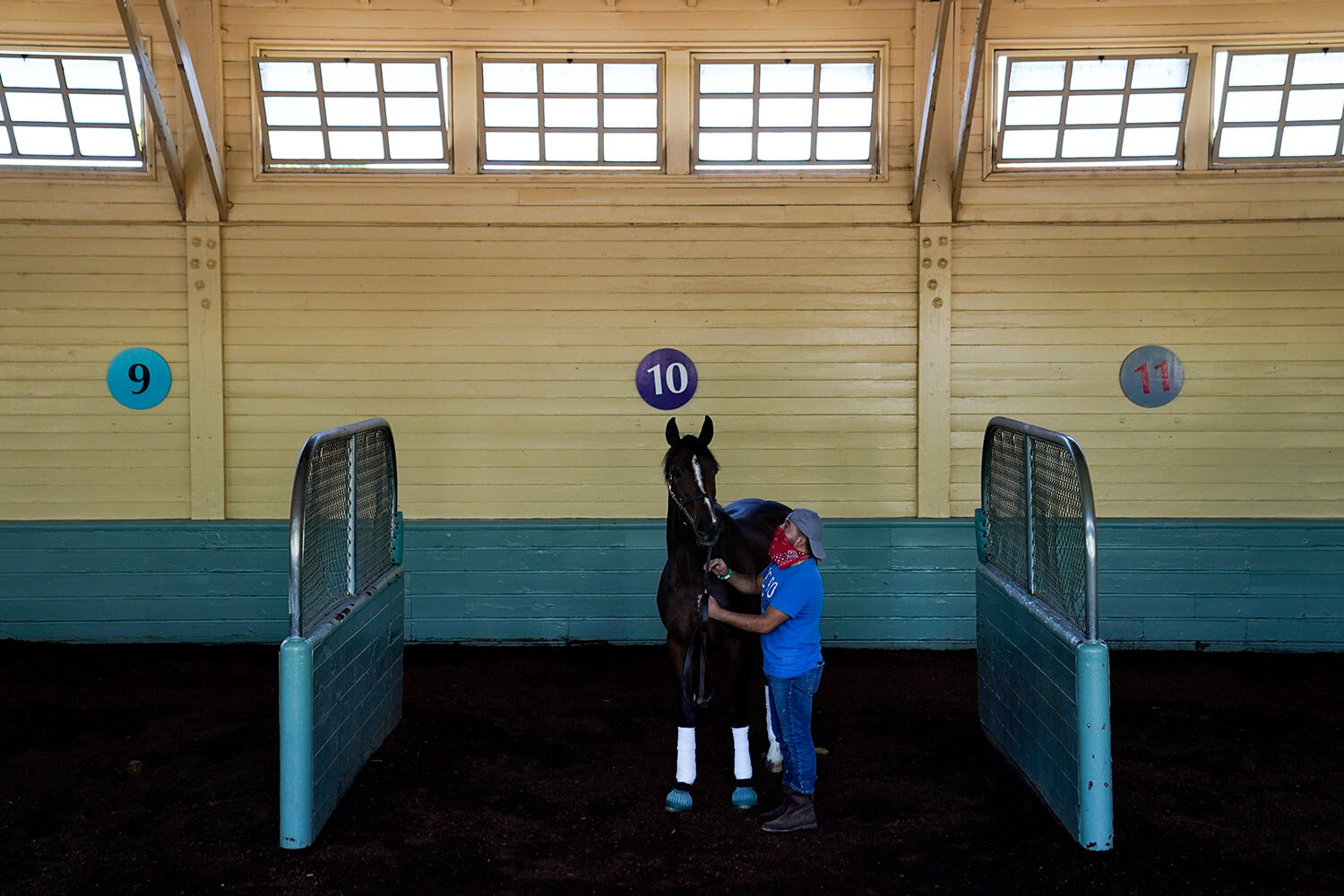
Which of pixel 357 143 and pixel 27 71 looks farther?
pixel 357 143

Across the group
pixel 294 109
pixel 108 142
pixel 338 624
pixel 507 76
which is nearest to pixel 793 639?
pixel 338 624

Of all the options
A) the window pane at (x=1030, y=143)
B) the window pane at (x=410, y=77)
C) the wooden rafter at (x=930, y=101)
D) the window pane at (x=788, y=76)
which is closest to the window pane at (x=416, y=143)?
the window pane at (x=410, y=77)

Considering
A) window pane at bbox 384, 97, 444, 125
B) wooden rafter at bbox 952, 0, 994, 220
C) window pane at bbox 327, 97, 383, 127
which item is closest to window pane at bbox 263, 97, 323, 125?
window pane at bbox 327, 97, 383, 127

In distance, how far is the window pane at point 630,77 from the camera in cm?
834

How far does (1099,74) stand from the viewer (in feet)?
27.1

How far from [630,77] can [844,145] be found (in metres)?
1.79

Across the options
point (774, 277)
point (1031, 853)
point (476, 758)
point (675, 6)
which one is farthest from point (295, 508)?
point (675, 6)

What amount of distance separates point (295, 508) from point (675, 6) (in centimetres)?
546

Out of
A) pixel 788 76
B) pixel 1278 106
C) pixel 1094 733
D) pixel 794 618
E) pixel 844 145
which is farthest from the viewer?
pixel 844 145

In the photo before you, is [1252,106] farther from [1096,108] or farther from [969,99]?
[969,99]

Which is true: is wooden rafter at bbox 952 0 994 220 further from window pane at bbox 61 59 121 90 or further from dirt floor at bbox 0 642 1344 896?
window pane at bbox 61 59 121 90

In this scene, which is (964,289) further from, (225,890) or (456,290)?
(225,890)

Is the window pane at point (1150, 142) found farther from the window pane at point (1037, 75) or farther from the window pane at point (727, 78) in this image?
the window pane at point (727, 78)

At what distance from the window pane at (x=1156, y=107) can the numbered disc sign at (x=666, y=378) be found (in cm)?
401
